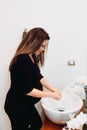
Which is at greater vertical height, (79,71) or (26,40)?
(26,40)

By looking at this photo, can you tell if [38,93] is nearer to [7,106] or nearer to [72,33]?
[7,106]

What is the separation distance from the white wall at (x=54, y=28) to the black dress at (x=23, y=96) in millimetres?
388

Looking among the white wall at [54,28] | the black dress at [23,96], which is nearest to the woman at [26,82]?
the black dress at [23,96]

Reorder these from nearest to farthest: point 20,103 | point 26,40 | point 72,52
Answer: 1. point 26,40
2. point 20,103
3. point 72,52

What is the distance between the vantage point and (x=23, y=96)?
6.18 feet

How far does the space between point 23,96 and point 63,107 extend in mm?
438

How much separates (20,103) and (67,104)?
0.46 m

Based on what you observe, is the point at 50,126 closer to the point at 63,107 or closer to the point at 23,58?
the point at 63,107

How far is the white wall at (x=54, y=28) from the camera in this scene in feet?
7.10

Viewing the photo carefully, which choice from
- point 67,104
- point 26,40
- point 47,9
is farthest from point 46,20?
point 67,104

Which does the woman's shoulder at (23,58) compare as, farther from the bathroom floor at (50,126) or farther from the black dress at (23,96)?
the bathroom floor at (50,126)

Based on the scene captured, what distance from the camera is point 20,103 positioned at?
6.27 feet

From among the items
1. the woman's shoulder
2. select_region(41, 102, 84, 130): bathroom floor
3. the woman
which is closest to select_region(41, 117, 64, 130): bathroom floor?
select_region(41, 102, 84, 130): bathroom floor

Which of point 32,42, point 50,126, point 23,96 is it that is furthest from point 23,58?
point 50,126
